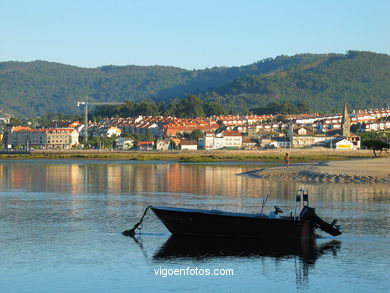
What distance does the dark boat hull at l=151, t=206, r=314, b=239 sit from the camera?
27.5 meters

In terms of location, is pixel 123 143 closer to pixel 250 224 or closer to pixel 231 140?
pixel 231 140

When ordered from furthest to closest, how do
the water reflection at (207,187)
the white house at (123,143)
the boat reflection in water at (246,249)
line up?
1. the white house at (123,143)
2. the water reflection at (207,187)
3. the boat reflection in water at (246,249)

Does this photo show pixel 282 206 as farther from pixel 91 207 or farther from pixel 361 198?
pixel 91 207

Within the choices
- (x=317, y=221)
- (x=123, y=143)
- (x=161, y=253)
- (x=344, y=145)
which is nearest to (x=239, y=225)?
(x=317, y=221)

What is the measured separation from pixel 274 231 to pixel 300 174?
121 ft

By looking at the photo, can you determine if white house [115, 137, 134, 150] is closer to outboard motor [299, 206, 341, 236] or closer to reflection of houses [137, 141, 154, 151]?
reflection of houses [137, 141, 154, 151]

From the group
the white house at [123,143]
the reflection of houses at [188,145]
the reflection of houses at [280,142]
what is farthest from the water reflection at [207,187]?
the white house at [123,143]

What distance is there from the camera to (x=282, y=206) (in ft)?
126

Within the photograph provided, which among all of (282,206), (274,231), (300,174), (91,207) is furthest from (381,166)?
(274,231)

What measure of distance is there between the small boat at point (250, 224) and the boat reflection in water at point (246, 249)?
219 mm

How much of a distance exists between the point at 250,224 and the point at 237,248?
130cm

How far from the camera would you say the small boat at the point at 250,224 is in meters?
27.5

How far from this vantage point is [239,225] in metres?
27.6

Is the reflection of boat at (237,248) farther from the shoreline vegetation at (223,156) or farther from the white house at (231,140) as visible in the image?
the white house at (231,140)
